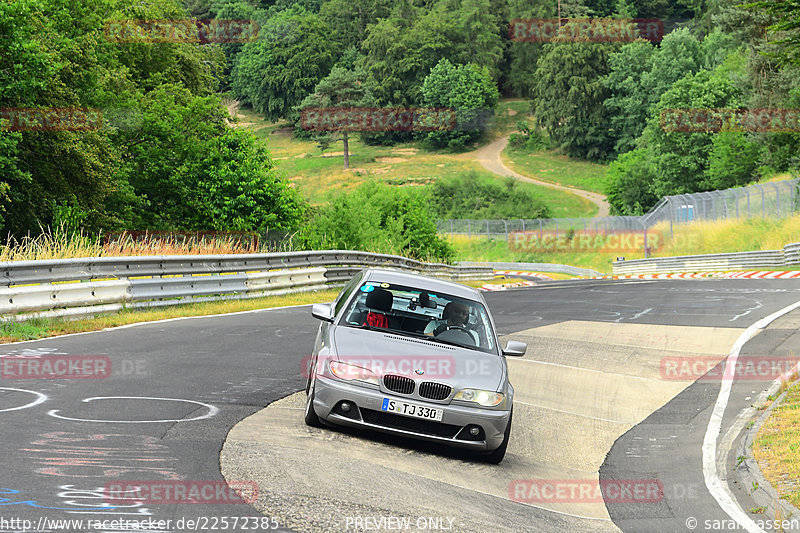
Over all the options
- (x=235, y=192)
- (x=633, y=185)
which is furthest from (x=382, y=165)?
(x=235, y=192)

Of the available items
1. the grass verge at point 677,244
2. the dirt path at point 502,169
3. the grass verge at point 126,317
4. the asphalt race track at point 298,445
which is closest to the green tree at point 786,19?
the asphalt race track at point 298,445

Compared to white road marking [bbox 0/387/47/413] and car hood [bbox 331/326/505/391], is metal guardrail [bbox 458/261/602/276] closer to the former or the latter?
car hood [bbox 331/326/505/391]

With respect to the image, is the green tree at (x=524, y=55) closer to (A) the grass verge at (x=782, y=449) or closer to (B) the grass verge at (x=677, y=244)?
(B) the grass verge at (x=677, y=244)

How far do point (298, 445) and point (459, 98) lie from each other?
144 metres

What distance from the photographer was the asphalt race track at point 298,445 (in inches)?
229

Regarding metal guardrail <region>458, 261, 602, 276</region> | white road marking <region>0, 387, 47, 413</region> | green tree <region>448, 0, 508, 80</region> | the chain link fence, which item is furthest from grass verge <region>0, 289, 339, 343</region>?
green tree <region>448, 0, 508, 80</region>

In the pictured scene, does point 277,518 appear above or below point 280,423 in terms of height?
above

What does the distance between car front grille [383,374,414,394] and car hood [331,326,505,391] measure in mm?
45

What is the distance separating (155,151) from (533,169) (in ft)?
312

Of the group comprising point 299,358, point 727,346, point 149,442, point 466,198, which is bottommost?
point 466,198

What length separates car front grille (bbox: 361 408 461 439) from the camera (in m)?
7.97

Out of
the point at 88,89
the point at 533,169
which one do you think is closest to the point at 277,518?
the point at 88,89

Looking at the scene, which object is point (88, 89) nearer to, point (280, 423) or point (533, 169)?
point (280, 423)

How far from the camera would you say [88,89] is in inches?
1384
